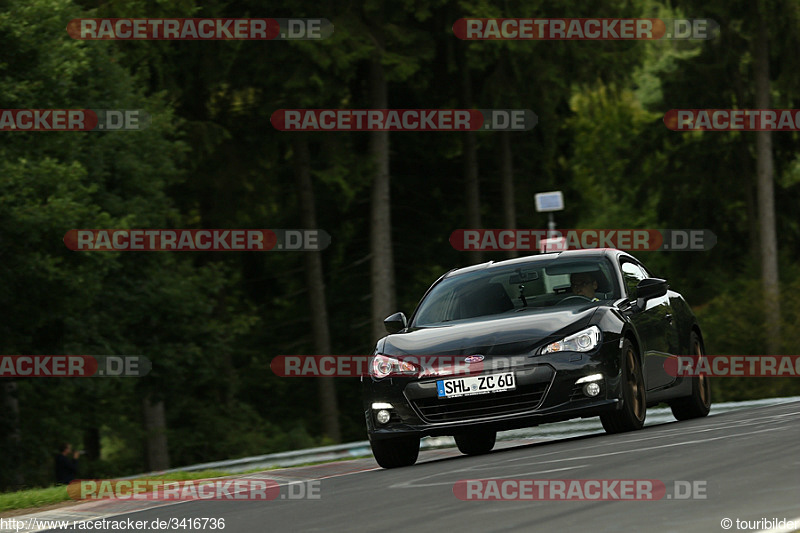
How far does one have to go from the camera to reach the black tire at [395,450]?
12.3 meters

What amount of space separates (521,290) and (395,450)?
71.9 inches

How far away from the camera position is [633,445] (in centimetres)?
1098


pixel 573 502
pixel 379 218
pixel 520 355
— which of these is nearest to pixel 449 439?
pixel 520 355

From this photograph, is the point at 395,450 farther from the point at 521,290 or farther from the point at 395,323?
the point at 521,290

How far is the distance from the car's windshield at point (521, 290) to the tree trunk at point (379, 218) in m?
18.1

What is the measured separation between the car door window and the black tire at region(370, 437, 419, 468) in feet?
7.79

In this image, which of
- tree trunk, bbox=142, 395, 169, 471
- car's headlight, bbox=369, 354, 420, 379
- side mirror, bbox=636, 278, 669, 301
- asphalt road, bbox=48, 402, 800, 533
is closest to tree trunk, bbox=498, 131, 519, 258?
tree trunk, bbox=142, 395, 169, 471

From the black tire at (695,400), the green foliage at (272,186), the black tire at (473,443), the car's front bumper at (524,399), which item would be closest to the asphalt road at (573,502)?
the car's front bumper at (524,399)

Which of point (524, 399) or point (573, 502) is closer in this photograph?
point (573, 502)

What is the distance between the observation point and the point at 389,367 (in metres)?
12.0

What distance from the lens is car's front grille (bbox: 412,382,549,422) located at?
455 inches

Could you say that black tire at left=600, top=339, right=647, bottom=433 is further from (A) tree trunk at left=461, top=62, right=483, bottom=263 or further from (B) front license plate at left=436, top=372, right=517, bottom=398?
A: (A) tree trunk at left=461, top=62, right=483, bottom=263

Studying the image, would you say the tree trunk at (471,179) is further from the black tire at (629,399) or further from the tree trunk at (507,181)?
the black tire at (629,399)

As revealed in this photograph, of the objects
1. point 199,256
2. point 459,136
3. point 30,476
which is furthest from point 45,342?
point 459,136
